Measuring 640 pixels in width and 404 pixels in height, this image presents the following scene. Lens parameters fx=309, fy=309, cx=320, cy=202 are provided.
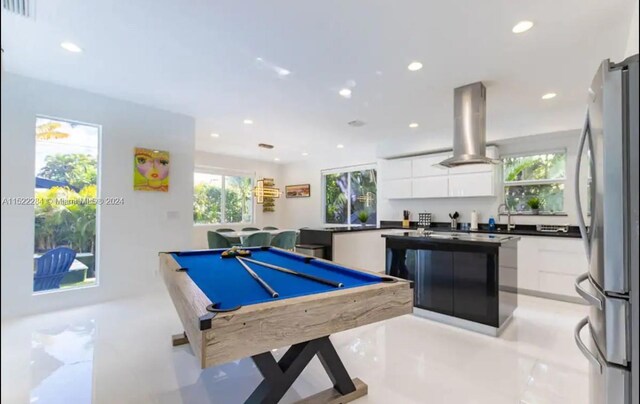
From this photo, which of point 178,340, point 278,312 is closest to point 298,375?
point 278,312

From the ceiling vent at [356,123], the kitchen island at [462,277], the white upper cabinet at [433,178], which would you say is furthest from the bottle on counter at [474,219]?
the ceiling vent at [356,123]

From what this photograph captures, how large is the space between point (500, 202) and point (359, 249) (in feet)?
8.13

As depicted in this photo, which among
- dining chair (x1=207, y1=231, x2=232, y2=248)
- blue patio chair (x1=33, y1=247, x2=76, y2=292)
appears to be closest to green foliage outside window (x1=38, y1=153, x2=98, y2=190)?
blue patio chair (x1=33, y1=247, x2=76, y2=292)

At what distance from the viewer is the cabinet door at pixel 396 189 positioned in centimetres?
601

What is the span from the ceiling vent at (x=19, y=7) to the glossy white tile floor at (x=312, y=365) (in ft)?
7.74

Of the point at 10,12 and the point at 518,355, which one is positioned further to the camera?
the point at 518,355

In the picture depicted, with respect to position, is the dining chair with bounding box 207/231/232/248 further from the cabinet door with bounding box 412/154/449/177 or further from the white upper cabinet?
the cabinet door with bounding box 412/154/449/177

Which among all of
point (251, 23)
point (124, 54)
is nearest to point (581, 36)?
point (251, 23)

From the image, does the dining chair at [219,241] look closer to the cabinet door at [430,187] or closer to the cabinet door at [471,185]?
the cabinet door at [430,187]

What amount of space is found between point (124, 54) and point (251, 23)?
4.65 ft

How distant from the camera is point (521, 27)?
243cm

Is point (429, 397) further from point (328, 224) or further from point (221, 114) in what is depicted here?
point (328, 224)

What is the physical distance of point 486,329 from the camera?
3059mm

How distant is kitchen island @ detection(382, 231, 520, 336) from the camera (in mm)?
3035
